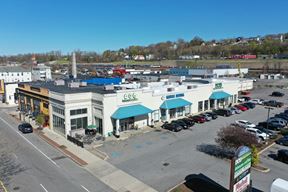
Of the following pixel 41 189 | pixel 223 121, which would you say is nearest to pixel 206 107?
pixel 223 121

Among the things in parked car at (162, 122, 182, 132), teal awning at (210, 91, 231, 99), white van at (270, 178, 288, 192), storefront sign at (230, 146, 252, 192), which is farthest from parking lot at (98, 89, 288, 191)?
teal awning at (210, 91, 231, 99)

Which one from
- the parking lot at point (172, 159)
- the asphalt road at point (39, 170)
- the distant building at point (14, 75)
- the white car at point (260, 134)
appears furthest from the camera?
the distant building at point (14, 75)

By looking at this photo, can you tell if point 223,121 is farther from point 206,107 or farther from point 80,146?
point 80,146

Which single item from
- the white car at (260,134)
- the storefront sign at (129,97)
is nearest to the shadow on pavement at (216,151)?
the white car at (260,134)

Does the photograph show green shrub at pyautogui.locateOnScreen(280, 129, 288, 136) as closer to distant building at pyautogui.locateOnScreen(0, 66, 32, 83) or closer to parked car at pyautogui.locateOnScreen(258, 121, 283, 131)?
parked car at pyautogui.locateOnScreen(258, 121, 283, 131)

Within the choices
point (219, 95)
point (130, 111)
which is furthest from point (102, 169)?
point (219, 95)

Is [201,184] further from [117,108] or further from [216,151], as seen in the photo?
[117,108]

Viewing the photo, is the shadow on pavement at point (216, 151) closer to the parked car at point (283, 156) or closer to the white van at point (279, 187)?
the parked car at point (283, 156)
